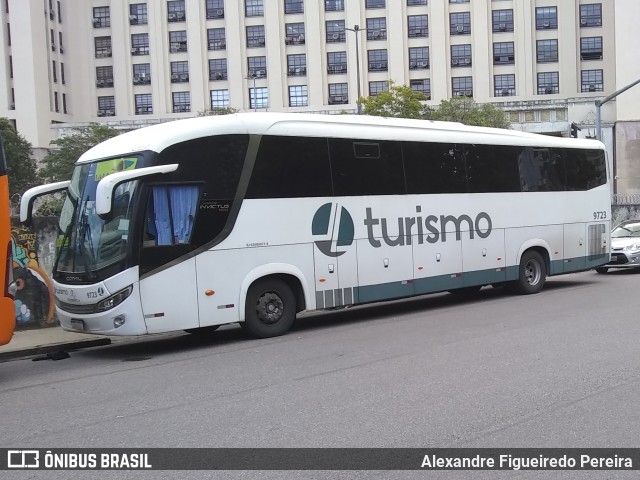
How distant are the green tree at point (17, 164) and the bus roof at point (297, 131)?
139 ft

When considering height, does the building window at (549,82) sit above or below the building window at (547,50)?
below

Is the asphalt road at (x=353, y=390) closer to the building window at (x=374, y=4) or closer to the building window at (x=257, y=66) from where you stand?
the building window at (x=257, y=66)

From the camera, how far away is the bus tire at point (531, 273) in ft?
52.4

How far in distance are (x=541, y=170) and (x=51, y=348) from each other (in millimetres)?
11547

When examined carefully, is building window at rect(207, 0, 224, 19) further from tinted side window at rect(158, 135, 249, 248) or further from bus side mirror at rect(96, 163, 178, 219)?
bus side mirror at rect(96, 163, 178, 219)

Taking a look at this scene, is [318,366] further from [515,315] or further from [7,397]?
[515,315]

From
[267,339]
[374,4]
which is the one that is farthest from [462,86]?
[267,339]

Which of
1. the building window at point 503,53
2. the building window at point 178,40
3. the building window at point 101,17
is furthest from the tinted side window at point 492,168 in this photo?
the building window at point 101,17

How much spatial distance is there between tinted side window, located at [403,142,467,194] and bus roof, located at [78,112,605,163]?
0.19 m

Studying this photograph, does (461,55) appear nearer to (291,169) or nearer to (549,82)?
(549,82)

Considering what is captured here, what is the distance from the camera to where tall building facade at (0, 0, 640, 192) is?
6788 centimetres

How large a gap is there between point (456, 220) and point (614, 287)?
526 cm

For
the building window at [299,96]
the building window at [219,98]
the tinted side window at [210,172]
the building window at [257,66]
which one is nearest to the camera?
the tinted side window at [210,172]

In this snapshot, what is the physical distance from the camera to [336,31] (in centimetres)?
7006
